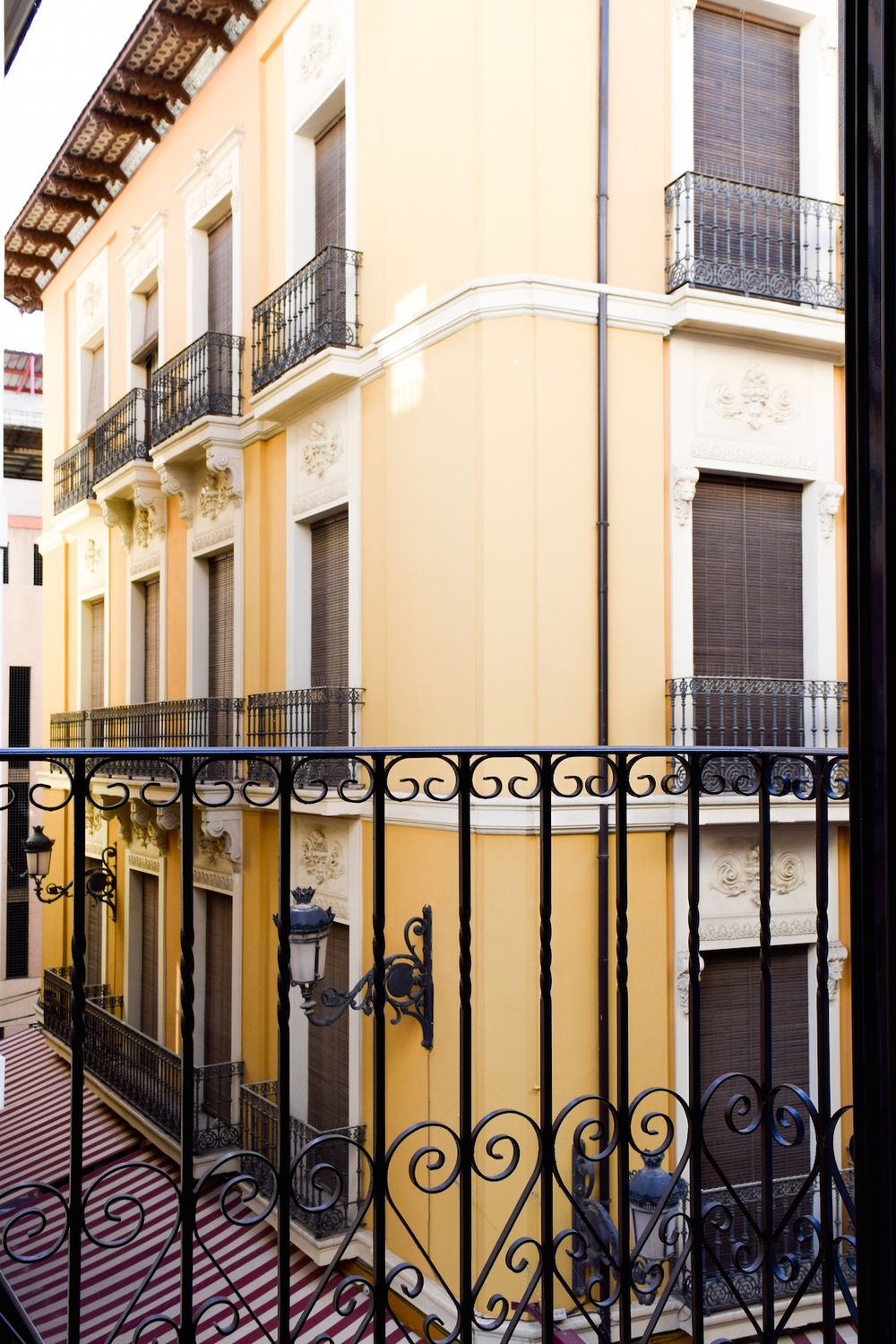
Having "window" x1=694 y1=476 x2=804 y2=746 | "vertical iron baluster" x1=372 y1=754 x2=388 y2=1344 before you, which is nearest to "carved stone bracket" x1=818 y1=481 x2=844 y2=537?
"window" x1=694 y1=476 x2=804 y2=746

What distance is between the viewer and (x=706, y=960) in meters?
6.94

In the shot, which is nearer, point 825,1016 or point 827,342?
point 825,1016

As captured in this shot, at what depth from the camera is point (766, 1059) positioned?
210cm

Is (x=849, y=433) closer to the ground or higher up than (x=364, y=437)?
closer to the ground

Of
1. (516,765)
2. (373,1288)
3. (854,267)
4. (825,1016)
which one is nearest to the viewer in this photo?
(854,267)

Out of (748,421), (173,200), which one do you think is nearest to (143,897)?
(173,200)

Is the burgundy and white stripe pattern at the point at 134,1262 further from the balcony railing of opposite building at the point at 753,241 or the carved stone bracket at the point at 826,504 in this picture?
the balcony railing of opposite building at the point at 753,241

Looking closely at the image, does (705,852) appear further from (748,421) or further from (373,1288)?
(373,1288)

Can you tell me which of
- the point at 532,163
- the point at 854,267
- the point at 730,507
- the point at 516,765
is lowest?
the point at 516,765

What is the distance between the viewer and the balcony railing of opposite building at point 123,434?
454 inches

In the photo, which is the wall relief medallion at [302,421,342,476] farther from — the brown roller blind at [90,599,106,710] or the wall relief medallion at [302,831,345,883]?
the brown roller blind at [90,599,106,710]

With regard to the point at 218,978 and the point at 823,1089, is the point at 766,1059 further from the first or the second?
the point at 218,978

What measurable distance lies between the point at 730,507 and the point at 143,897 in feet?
25.9

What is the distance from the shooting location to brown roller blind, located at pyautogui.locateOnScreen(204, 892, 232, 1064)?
31.9 ft
